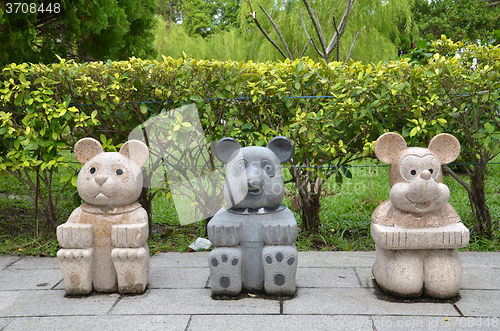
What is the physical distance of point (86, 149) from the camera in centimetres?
374

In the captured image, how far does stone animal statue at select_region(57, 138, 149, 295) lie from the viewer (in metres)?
3.50

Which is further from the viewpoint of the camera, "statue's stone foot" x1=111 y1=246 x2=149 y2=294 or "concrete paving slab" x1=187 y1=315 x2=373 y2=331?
"statue's stone foot" x1=111 y1=246 x2=149 y2=294

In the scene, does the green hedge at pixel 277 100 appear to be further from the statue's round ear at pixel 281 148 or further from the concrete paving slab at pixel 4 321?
the concrete paving slab at pixel 4 321

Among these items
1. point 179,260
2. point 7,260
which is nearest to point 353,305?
point 179,260

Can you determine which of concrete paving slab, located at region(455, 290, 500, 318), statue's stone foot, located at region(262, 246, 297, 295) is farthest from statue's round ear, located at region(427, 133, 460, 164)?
statue's stone foot, located at region(262, 246, 297, 295)

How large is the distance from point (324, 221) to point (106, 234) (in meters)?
3.21

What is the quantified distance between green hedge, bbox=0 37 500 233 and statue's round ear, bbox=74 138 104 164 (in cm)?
87

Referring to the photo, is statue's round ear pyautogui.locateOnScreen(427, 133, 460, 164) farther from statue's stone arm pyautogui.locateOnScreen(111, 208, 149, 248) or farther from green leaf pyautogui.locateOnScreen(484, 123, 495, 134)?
statue's stone arm pyautogui.locateOnScreen(111, 208, 149, 248)

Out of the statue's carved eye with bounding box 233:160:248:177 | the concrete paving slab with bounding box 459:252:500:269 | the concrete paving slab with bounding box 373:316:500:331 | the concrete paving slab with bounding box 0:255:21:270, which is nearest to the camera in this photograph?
the concrete paving slab with bounding box 373:316:500:331

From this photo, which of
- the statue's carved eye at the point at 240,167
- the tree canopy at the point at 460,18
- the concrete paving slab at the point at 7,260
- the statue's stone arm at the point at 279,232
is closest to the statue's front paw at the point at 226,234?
the statue's stone arm at the point at 279,232

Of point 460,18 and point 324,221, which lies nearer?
point 324,221

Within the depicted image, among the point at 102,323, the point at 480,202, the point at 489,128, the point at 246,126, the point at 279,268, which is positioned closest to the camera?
the point at 102,323

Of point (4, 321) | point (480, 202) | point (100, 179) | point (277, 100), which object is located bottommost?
point (4, 321)

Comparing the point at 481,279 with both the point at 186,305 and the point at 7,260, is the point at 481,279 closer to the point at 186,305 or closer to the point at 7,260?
the point at 186,305
